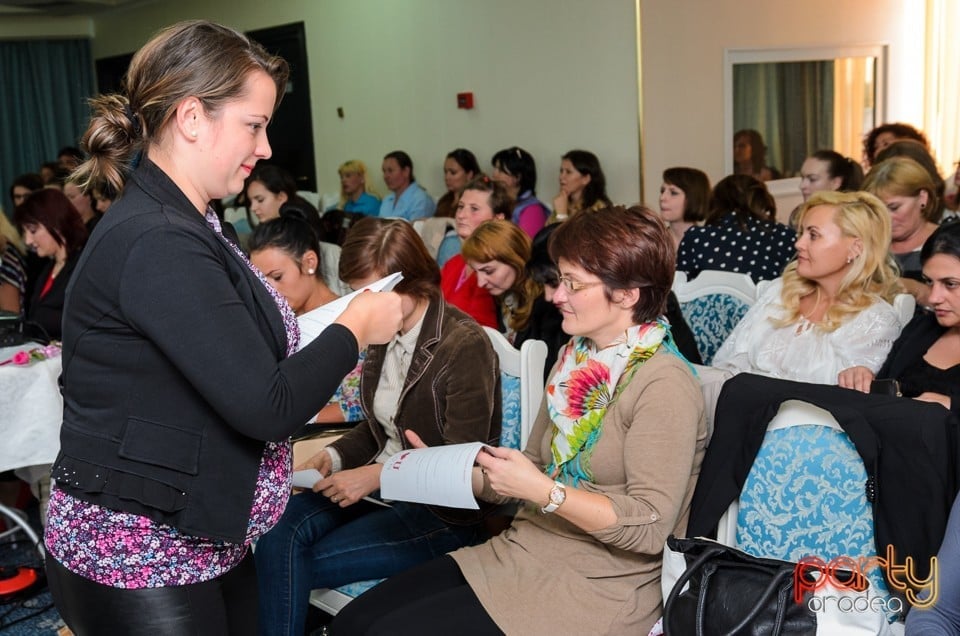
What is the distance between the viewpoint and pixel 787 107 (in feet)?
21.7

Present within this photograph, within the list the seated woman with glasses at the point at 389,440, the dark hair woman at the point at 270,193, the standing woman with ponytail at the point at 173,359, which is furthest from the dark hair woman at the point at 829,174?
the standing woman with ponytail at the point at 173,359

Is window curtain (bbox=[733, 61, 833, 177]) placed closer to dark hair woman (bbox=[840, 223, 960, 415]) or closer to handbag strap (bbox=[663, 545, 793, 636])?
dark hair woman (bbox=[840, 223, 960, 415])

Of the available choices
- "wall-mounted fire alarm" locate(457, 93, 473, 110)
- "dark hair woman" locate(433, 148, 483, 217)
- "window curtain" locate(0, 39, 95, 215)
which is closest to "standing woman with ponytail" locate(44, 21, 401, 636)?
"dark hair woman" locate(433, 148, 483, 217)

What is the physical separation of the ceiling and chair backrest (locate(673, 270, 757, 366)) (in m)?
8.41

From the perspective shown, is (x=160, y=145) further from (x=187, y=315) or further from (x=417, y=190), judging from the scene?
(x=417, y=190)

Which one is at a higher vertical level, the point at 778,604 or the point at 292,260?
the point at 292,260

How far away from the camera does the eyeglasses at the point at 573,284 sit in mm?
1854

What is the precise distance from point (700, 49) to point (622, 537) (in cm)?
495

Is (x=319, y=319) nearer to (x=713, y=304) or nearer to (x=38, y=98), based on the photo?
(x=713, y=304)

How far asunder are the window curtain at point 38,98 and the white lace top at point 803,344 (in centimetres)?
914

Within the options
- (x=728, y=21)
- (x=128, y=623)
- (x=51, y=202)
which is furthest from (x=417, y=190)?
(x=128, y=623)

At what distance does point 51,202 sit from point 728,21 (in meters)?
4.28

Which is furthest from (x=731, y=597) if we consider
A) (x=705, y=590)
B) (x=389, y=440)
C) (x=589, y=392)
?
(x=389, y=440)

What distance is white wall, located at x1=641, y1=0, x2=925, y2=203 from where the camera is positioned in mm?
5797
